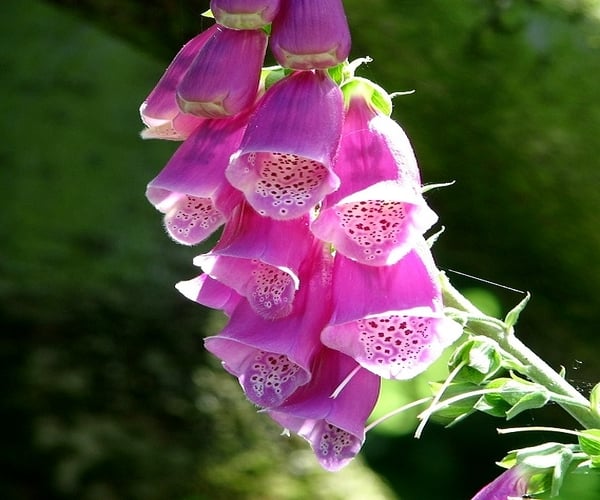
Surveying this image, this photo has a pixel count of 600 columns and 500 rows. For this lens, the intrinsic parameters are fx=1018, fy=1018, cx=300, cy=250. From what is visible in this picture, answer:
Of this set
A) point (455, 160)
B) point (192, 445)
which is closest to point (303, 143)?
point (192, 445)

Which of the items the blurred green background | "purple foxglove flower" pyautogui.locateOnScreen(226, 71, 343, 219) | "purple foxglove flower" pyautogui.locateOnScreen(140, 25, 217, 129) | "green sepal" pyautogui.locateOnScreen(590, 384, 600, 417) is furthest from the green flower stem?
the blurred green background

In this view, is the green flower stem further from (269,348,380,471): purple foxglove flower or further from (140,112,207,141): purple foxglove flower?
(140,112,207,141): purple foxglove flower

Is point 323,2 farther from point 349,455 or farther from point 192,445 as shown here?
point 192,445

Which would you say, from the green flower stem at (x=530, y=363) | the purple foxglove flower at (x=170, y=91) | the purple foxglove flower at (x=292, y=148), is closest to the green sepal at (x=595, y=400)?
the green flower stem at (x=530, y=363)

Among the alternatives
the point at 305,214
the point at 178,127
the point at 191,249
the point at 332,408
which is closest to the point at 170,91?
the point at 178,127

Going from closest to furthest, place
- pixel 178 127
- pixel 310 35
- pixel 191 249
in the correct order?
pixel 310 35
pixel 178 127
pixel 191 249

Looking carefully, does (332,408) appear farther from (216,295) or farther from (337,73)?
(337,73)
